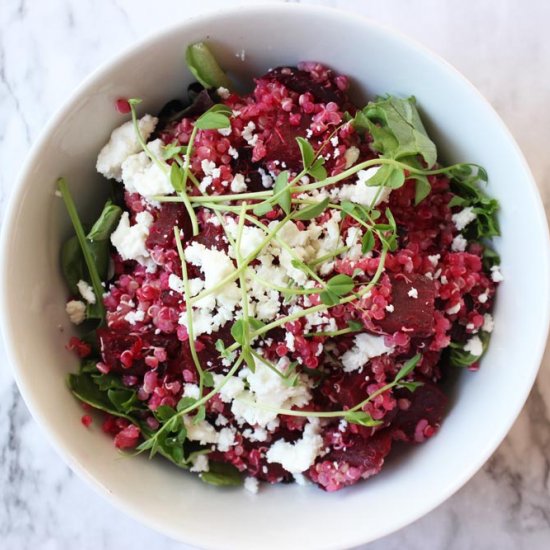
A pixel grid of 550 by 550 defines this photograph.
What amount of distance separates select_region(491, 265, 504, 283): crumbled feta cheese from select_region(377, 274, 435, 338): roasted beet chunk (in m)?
0.19

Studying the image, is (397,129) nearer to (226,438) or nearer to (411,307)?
(411,307)

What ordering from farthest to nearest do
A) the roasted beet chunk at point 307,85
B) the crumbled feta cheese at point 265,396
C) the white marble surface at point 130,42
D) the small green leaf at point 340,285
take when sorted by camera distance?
the white marble surface at point 130,42, the roasted beet chunk at point 307,85, the crumbled feta cheese at point 265,396, the small green leaf at point 340,285

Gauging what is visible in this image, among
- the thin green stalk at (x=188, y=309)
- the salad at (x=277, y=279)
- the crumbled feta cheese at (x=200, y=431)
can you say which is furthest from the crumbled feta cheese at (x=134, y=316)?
the crumbled feta cheese at (x=200, y=431)

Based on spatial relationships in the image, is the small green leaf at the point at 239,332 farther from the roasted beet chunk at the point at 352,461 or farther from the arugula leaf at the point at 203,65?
the arugula leaf at the point at 203,65

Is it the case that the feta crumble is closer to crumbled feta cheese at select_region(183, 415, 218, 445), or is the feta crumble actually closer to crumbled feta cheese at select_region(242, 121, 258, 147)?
crumbled feta cheese at select_region(183, 415, 218, 445)

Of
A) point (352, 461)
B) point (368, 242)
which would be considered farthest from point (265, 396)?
point (368, 242)

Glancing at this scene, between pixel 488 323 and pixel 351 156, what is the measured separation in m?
0.43

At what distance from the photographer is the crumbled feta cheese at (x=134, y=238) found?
1.45 m

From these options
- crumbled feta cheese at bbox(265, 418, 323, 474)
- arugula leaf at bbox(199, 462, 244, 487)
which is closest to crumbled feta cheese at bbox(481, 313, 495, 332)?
A: crumbled feta cheese at bbox(265, 418, 323, 474)

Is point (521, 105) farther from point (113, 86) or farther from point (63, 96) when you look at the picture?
point (63, 96)

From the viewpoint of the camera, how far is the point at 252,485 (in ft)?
5.15

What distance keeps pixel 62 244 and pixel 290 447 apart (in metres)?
0.61

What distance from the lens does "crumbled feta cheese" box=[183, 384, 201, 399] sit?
4.75 ft

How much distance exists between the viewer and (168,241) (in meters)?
1.41
